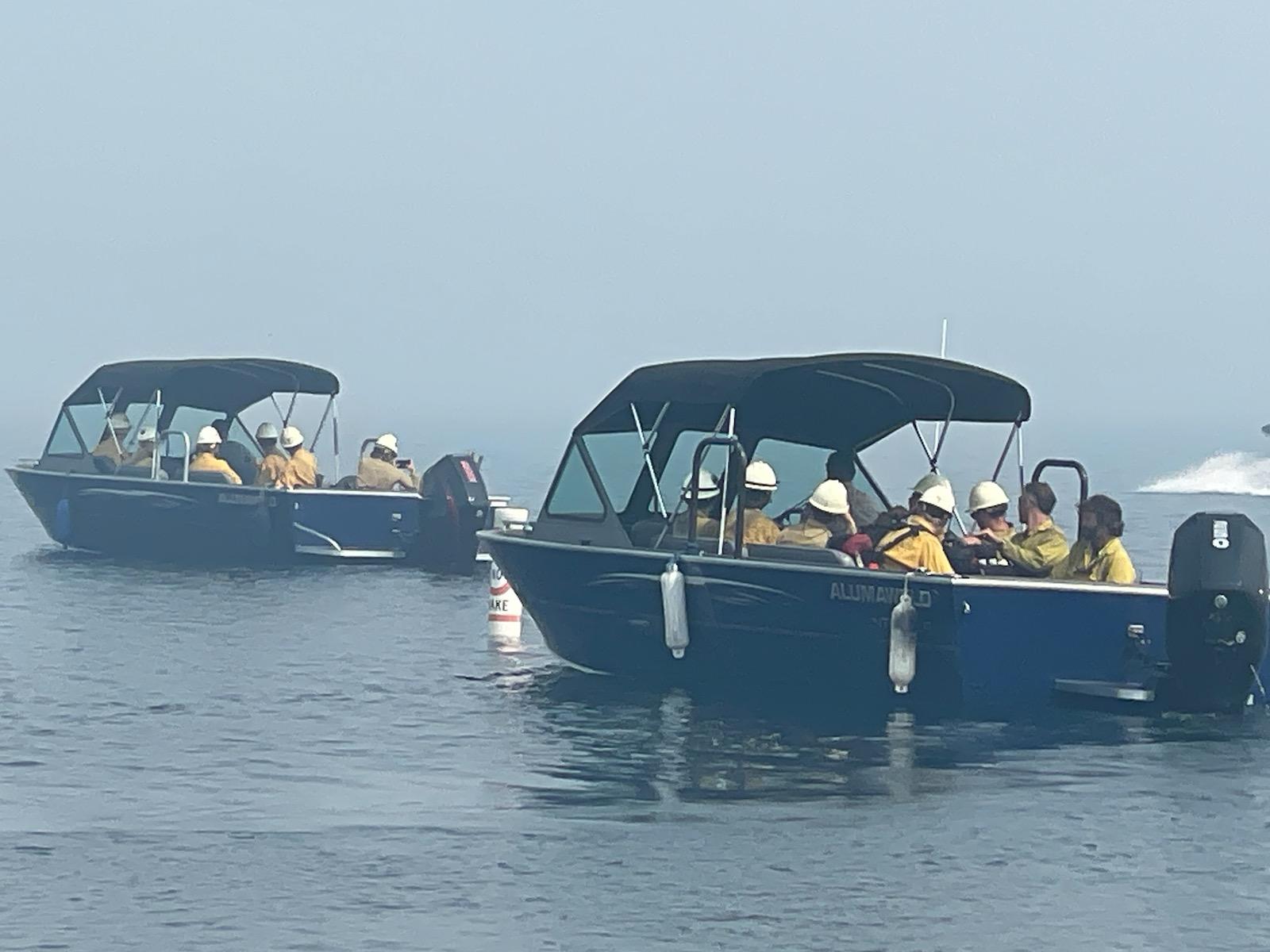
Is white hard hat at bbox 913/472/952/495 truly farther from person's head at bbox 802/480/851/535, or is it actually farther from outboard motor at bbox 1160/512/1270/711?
outboard motor at bbox 1160/512/1270/711

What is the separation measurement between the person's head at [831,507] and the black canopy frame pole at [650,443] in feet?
4.45

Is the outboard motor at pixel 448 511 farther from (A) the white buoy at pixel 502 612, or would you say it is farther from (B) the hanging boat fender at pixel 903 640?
(B) the hanging boat fender at pixel 903 640

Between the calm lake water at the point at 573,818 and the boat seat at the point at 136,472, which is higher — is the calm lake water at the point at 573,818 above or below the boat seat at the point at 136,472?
below

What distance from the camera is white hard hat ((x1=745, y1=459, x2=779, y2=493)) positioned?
61.5 feet

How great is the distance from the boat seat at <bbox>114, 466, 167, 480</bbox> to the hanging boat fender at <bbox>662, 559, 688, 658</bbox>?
1474 centimetres

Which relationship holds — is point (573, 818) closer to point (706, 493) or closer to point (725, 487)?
point (725, 487)

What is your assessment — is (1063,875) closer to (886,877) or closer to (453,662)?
(886,877)

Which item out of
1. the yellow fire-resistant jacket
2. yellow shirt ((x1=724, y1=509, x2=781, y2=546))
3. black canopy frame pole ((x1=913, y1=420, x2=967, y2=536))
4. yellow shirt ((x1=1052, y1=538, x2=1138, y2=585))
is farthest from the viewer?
black canopy frame pole ((x1=913, y1=420, x2=967, y2=536))

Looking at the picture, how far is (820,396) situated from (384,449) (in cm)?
1254

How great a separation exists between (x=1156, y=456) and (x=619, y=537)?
328 ft

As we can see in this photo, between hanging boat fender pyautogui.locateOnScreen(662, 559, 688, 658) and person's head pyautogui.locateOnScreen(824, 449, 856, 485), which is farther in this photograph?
person's head pyautogui.locateOnScreen(824, 449, 856, 485)

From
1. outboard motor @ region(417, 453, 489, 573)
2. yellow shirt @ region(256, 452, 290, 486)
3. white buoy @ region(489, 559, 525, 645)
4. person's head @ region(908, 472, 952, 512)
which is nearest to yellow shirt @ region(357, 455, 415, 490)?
outboard motor @ region(417, 453, 489, 573)

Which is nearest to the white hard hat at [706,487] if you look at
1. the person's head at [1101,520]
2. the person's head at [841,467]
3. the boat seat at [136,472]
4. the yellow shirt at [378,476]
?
the person's head at [841,467]

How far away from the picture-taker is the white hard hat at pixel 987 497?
18.2m
